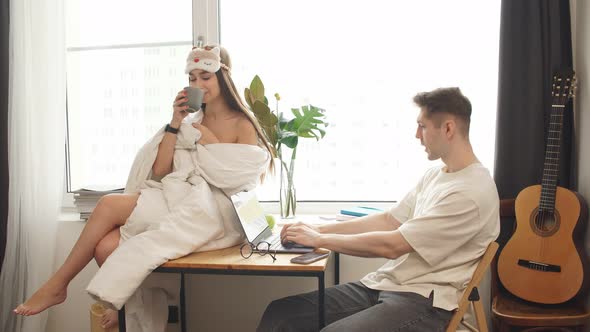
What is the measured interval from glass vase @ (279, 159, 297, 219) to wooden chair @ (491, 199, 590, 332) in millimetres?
912

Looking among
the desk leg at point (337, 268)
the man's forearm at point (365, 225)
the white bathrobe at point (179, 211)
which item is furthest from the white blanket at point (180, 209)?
the desk leg at point (337, 268)

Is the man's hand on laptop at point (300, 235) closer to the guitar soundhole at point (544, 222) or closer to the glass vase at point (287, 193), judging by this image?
the glass vase at point (287, 193)

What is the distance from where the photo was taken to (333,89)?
248 cm

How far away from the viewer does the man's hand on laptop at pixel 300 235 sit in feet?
5.30

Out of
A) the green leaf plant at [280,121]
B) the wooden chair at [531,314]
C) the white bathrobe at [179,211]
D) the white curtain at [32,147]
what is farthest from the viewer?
the white curtain at [32,147]

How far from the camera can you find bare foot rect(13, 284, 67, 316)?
1679 millimetres

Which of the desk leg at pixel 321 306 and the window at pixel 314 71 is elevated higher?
the window at pixel 314 71

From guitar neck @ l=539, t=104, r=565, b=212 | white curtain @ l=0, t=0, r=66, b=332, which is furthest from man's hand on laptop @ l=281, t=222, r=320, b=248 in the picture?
white curtain @ l=0, t=0, r=66, b=332

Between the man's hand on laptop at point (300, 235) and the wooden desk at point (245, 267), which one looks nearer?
the wooden desk at point (245, 267)

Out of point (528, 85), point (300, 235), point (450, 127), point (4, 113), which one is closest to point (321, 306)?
point (300, 235)

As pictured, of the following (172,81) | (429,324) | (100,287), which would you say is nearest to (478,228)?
(429,324)

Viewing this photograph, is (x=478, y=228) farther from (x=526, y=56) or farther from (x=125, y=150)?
(x=125, y=150)

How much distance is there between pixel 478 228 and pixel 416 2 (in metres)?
1.38

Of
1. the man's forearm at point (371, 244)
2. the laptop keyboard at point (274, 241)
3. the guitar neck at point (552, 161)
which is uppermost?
the guitar neck at point (552, 161)
